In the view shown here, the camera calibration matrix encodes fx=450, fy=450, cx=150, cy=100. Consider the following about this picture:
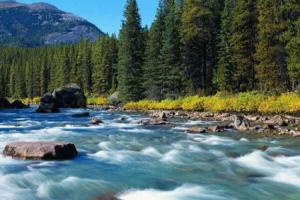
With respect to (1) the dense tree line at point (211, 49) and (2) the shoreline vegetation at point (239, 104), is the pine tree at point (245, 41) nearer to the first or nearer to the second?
(1) the dense tree line at point (211, 49)

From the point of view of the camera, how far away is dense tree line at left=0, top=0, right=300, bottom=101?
155ft

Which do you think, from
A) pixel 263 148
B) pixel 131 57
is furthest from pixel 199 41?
pixel 263 148

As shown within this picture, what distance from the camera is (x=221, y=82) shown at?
56875 mm

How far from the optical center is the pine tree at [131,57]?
6944 centimetres

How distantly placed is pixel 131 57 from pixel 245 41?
23.3m

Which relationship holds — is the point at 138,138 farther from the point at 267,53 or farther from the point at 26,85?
the point at 26,85

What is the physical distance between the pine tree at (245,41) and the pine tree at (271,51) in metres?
5.23

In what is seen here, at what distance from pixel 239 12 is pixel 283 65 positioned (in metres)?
10.6

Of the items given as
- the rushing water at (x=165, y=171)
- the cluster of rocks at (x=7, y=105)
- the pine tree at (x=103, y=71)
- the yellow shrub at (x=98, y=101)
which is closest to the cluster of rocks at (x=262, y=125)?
the rushing water at (x=165, y=171)

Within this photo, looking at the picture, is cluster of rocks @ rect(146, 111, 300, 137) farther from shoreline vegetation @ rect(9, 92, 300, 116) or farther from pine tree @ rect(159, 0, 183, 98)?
pine tree @ rect(159, 0, 183, 98)

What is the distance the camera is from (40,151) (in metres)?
17.5

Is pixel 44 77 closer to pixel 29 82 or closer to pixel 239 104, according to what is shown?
pixel 29 82

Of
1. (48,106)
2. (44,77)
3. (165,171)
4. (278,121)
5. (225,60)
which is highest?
(44,77)

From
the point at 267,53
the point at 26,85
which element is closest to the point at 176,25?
the point at 267,53
